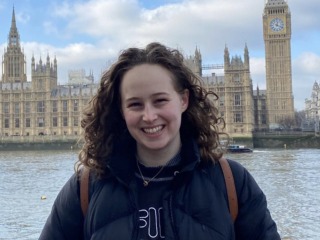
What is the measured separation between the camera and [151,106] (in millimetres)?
2008

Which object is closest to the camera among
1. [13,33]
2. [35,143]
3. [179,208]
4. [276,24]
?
[179,208]

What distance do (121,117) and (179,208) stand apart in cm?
54

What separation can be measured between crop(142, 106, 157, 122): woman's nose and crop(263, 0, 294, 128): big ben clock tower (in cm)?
7292

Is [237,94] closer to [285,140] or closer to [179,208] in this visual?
A: [285,140]

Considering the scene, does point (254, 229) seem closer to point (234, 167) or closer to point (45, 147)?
point (234, 167)

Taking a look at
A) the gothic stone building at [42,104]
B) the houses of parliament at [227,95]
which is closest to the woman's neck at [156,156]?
the houses of parliament at [227,95]

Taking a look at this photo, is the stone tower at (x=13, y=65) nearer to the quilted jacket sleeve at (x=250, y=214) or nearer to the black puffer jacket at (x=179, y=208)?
the black puffer jacket at (x=179, y=208)

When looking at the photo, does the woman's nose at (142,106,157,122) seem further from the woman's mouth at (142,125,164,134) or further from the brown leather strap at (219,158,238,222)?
the brown leather strap at (219,158,238,222)

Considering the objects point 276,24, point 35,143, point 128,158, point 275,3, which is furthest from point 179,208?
point 275,3

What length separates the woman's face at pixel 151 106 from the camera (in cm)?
200

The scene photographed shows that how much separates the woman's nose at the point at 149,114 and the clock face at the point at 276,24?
80.2m

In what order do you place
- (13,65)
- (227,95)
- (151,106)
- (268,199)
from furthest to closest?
1. (13,65)
2. (227,95)
3. (268,199)
4. (151,106)

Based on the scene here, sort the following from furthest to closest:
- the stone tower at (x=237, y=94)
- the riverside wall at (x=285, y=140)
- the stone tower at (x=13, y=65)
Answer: the stone tower at (x=13, y=65) → the stone tower at (x=237, y=94) → the riverside wall at (x=285, y=140)

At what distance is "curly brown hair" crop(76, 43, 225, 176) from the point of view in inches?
81.6
